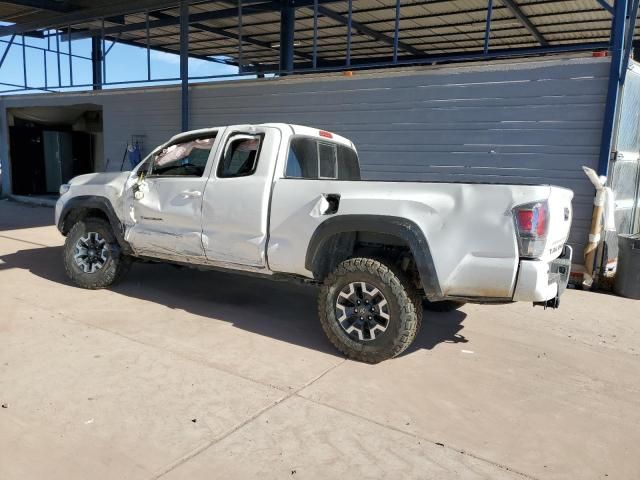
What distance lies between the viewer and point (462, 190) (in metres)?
3.96

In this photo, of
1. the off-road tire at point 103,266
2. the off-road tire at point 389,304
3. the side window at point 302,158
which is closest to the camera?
the off-road tire at point 389,304

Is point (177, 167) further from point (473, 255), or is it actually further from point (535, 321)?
point (535, 321)

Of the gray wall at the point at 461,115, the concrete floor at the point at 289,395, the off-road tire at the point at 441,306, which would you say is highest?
the gray wall at the point at 461,115

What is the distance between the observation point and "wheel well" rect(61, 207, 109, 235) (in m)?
6.41

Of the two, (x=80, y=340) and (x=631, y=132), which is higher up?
(x=631, y=132)

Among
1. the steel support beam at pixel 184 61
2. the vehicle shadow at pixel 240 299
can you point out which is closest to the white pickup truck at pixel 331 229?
the vehicle shadow at pixel 240 299

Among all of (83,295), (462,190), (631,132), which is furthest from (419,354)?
(631,132)

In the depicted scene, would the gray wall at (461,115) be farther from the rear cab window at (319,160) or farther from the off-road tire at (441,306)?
the rear cab window at (319,160)

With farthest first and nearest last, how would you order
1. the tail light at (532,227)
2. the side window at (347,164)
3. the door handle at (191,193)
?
the side window at (347,164) < the door handle at (191,193) < the tail light at (532,227)

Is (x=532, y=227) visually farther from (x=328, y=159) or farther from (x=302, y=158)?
(x=328, y=159)

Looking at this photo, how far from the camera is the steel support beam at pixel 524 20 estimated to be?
11.9 meters

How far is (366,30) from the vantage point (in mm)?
14914

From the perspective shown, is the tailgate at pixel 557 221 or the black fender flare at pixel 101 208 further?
the black fender flare at pixel 101 208

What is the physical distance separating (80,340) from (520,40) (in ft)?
50.6
